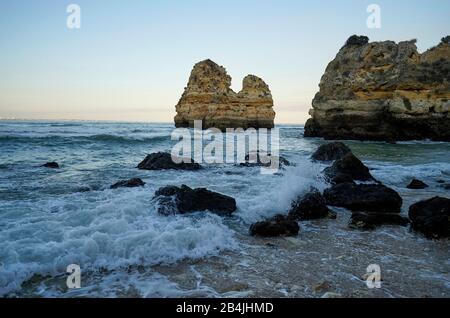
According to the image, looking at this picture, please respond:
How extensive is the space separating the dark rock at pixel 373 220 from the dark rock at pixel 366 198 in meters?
0.81

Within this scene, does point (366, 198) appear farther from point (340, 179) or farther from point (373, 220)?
point (340, 179)

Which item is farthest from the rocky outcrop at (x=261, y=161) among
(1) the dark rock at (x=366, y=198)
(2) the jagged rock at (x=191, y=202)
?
(2) the jagged rock at (x=191, y=202)

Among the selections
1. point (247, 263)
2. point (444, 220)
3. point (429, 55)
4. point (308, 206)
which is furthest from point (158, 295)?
point (429, 55)

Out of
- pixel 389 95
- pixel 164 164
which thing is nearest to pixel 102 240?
pixel 164 164

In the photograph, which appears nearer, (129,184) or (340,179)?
(129,184)

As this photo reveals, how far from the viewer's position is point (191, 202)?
660cm

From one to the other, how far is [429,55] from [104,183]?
1208 inches

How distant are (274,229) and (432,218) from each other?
2614mm

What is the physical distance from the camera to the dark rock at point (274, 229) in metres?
5.41

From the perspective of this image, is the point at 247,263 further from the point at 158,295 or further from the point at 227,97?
the point at 227,97

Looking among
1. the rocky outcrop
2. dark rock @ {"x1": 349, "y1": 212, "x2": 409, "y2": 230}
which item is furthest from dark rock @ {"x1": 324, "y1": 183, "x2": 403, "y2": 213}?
the rocky outcrop

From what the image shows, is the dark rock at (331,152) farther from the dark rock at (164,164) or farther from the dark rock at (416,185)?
the dark rock at (164,164)
